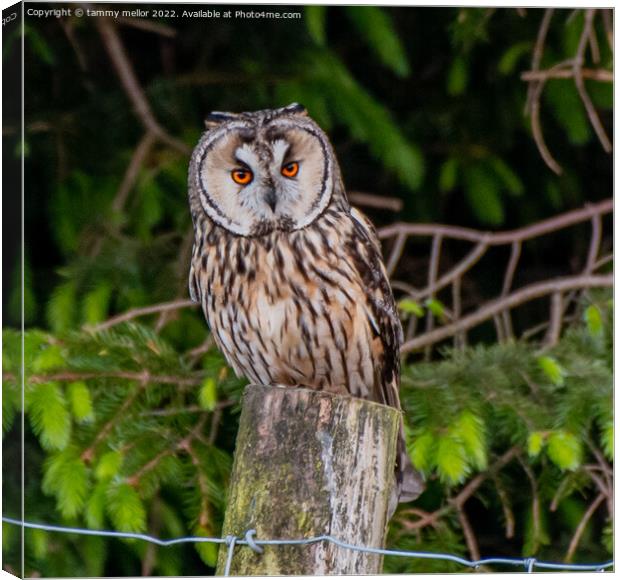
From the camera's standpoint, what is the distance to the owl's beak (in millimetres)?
2650

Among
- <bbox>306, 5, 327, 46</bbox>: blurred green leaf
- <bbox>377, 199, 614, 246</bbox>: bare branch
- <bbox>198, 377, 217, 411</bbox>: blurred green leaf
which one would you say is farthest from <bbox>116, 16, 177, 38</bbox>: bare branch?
<bbox>198, 377, 217, 411</bbox>: blurred green leaf

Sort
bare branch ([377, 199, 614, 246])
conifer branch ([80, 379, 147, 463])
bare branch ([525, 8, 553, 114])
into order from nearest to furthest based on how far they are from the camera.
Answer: conifer branch ([80, 379, 147, 463]), bare branch ([525, 8, 553, 114]), bare branch ([377, 199, 614, 246])

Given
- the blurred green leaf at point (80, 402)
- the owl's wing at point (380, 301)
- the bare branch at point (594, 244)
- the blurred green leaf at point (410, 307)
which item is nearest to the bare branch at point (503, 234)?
the bare branch at point (594, 244)

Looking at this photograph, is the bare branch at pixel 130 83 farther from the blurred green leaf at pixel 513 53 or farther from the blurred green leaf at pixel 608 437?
the blurred green leaf at pixel 608 437

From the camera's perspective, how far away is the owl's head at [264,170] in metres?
2.63

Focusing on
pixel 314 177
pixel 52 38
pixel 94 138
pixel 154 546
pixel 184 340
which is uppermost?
pixel 52 38

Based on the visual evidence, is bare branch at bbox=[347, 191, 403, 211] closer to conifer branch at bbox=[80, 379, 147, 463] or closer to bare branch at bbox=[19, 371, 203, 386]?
bare branch at bbox=[19, 371, 203, 386]

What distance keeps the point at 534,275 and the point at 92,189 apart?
134 centimetres

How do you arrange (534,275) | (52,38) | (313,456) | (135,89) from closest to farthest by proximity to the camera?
(313,456), (52,38), (135,89), (534,275)

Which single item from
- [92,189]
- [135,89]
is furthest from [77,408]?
[135,89]

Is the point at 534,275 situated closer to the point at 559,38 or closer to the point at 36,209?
the point at 559,38

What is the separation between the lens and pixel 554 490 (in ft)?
10.2

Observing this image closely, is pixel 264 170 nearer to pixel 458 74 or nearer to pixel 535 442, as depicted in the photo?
pixel 535 442

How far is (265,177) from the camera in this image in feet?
8.71
